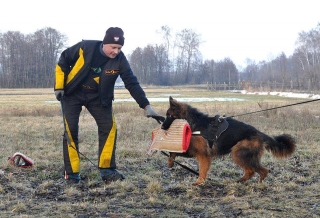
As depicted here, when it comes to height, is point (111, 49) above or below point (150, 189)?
above

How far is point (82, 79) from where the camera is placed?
5520 millimetres

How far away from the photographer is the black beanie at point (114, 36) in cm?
534

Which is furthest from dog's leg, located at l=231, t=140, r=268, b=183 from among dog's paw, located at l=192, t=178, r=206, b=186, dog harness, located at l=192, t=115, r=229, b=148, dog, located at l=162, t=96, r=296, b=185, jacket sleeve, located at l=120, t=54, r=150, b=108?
jacket sleeve, located at l=120, t=54, r=150, b=108

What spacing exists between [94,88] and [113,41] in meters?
0.81

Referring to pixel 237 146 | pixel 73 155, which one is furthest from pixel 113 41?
pixel 237 146

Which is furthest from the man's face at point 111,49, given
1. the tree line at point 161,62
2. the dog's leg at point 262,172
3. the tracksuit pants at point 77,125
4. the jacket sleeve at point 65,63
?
the tree line at point 161,62

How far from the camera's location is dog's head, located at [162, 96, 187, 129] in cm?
574

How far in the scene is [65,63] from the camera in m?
5.54

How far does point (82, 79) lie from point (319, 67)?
56420mm

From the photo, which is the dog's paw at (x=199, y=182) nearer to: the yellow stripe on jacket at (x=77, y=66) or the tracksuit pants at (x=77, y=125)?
the tracksuit pants at (x=77, y=125)

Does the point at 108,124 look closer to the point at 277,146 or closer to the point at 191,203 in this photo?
the point at 191,203

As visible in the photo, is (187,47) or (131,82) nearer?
(131,82)

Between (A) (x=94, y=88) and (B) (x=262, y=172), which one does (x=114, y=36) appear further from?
(B) (x=262, y=172)

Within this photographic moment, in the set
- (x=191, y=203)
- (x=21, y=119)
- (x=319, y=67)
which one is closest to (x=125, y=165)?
(x=191, y=203)
